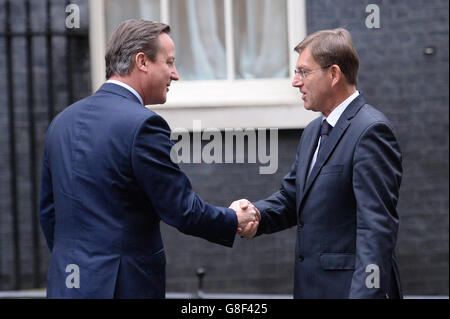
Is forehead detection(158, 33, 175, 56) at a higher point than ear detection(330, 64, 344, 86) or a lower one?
higher

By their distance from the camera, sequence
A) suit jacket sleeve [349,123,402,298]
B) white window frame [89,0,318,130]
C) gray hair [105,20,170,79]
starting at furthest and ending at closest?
white window frame [89,0,318,130]
gray hair [105,20,170,79]
suit jacket sleeve [349,123,402,298]

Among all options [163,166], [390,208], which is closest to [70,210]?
[163,166]

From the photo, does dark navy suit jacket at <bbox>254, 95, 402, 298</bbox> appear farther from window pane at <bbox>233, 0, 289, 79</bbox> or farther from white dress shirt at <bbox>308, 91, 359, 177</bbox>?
window pane at <bbox>233, 0, 289, 79</bbox>

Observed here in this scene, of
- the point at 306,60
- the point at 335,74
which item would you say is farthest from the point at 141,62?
the point at 335,74

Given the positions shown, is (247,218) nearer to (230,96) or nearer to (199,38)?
(230,96)

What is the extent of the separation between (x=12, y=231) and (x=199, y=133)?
2002 mm

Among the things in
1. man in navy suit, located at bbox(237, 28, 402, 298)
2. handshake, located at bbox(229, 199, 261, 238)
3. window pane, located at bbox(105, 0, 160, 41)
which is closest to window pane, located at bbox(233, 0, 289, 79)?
window pane, located at bbox(105, 0, 160, 41)

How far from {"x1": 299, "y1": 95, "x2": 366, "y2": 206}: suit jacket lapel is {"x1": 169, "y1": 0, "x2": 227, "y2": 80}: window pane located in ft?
11.7

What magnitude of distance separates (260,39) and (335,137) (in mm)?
3710

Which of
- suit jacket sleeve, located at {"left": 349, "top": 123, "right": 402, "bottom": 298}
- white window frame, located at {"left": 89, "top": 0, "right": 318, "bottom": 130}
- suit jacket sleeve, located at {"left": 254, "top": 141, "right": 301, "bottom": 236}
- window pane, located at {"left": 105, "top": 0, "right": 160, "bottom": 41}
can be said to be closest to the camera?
suit jacket sleeve, located at {"left": 349, "top": 123, "right": 402, "bottom": 298}

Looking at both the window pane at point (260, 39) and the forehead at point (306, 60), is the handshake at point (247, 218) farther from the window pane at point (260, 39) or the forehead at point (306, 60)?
the window pane at point (260, 39)

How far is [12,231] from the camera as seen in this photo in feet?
22.2

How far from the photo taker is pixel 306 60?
12.8 feet

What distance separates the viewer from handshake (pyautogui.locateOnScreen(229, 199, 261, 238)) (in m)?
4.21
